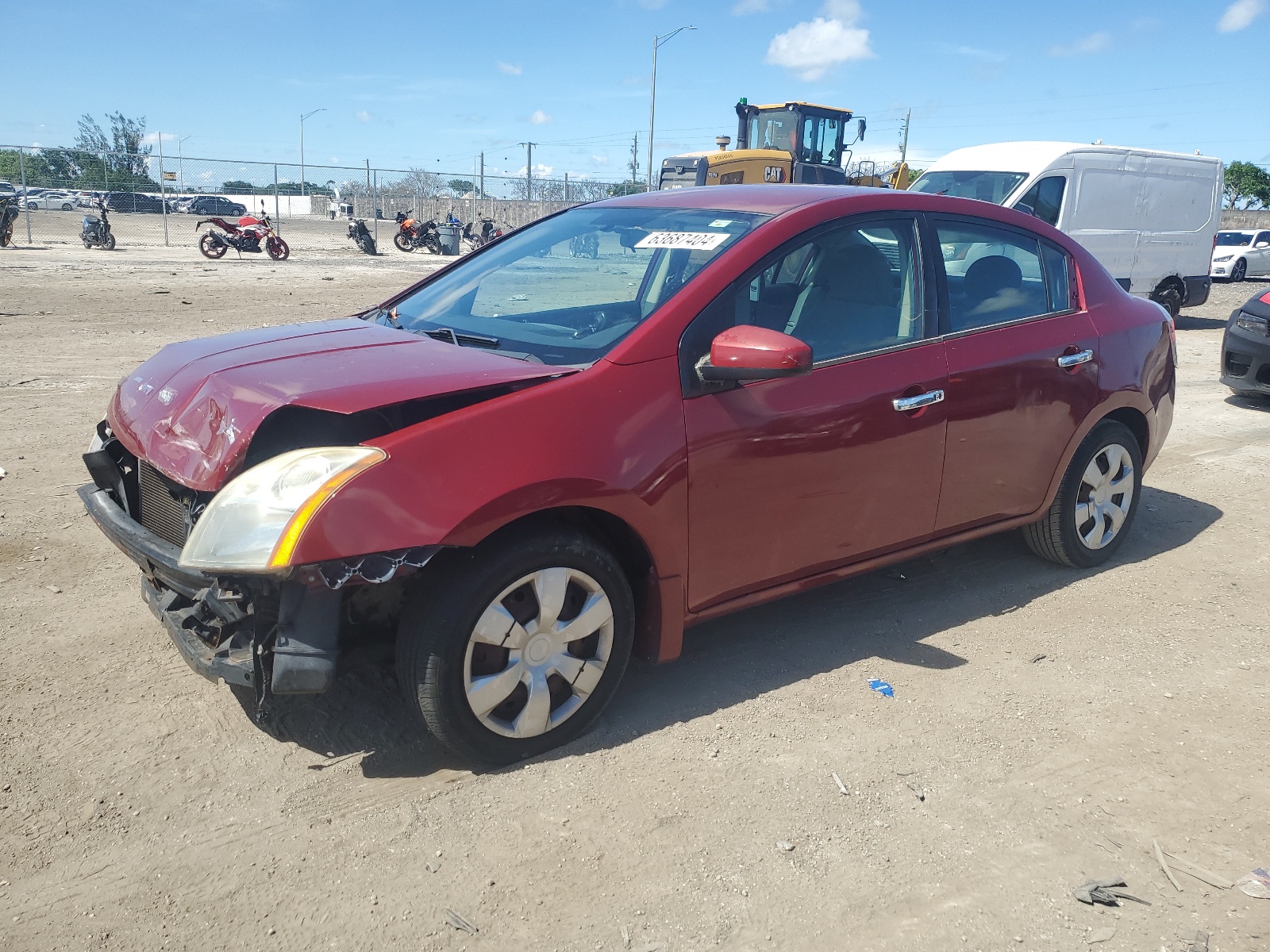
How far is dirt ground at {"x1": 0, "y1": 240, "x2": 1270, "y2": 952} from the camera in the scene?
245cm

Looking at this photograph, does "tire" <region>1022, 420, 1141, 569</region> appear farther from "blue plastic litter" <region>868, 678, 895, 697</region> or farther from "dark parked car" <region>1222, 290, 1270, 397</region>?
"dark parked car" <region>1222, 290, 1270, 397</region>

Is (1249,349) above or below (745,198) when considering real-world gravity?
below

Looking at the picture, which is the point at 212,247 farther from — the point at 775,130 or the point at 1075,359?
the point at 1075,359

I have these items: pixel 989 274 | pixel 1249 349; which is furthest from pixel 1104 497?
pixel 1249 349

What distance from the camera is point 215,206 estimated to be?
4416cm

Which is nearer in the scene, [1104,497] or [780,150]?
[1104,497]

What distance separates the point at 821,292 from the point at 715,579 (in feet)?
3.75

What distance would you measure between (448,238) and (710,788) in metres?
28.7

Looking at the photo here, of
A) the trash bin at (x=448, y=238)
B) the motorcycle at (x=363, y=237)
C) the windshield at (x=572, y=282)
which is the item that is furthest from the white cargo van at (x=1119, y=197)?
the trash bin at (x=448, y=238)

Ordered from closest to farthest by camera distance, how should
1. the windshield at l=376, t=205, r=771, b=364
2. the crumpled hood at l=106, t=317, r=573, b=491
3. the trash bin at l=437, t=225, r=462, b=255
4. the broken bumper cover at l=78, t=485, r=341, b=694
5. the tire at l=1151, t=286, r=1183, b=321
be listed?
the broken bumper cover at l=78, t=485, r=341, b=694 < the crumpled hood at l=106, t=317, r=573, b=491 < the windshield at l=376, t=205, r=771, b=364 < the tire at l=1151, t=286, r=1183, b=321 < the trash bin at l=437, t=225, r=462, b=255

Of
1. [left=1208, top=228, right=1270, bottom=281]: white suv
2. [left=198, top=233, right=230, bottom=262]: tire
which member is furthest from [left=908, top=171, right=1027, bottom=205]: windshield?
[left=1208, top=228, right=1270, bottom=281]: white suv

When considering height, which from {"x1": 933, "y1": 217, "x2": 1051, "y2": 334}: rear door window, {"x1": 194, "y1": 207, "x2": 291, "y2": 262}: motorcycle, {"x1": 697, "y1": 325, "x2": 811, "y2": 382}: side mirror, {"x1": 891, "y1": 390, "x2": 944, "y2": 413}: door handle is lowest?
{"x1": 194, "y1": 207, "x2": 291, "y2": 262}: motorcycle

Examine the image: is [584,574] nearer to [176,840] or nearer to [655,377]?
[655,377]

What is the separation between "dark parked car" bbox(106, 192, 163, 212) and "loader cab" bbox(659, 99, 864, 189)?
64.0 ft
